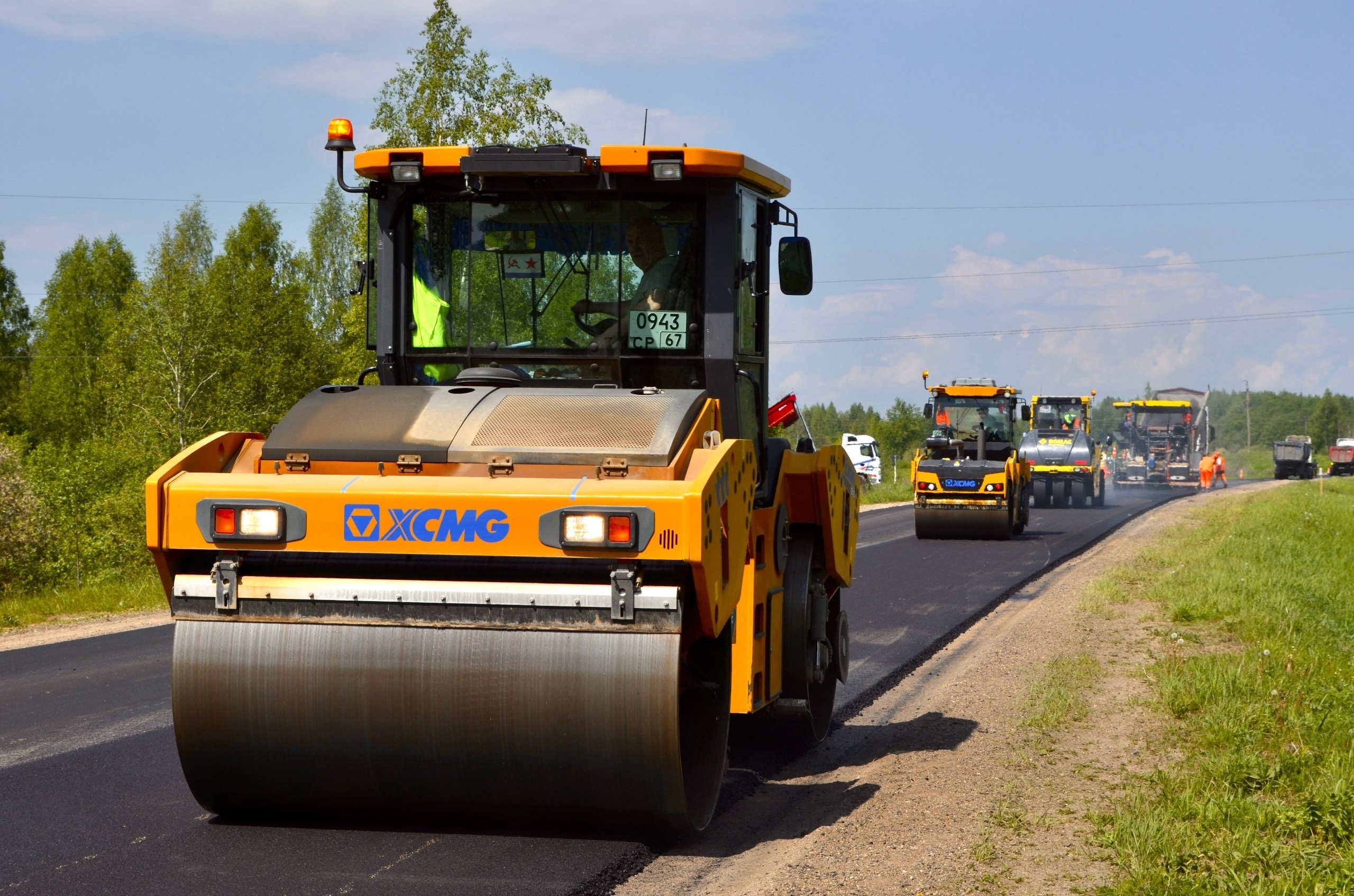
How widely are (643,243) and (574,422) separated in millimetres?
1230

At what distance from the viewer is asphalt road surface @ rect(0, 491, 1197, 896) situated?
4.53 meters

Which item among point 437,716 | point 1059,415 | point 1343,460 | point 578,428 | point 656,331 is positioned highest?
point 1059,415

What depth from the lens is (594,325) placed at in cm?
590

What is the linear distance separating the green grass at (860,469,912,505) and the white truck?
171cm

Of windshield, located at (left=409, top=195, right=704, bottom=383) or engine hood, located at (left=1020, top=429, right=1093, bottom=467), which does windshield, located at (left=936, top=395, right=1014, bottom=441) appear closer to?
engine hood, located at (left=1020, top=429, right=1093, bottom=467)

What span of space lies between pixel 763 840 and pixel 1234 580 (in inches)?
414

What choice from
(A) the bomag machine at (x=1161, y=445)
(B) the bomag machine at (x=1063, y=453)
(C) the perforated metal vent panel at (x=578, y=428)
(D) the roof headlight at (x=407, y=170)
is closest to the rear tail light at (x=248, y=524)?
(C) the perforated metal vent panel at (x=578, y=428)

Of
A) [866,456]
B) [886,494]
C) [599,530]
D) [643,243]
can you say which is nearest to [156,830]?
[599,530]

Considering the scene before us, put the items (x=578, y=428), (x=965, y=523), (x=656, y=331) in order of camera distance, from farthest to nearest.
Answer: (x=965, y=523) → (x=656, y=331) → (x=578, y=428)

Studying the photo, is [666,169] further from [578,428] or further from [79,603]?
[79,603]

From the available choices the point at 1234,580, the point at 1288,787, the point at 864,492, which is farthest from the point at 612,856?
the point at 864,492

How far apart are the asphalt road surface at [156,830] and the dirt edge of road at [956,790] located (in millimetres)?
336

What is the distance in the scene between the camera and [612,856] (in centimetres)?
481

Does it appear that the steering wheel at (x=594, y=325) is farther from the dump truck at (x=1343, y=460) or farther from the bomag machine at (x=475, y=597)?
the dump truck at (x=1343, y=460)
